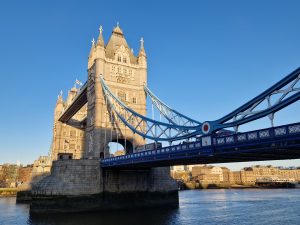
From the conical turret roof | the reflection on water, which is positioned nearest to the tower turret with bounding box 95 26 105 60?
the conical turret roof

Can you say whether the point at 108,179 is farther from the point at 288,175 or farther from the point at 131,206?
the point at 288,175

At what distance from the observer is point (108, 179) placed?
3850cm

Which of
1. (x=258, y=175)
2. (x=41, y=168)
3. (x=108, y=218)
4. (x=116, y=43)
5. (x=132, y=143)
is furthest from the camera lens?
(x=258, y=175)

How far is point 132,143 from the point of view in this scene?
4616 cm

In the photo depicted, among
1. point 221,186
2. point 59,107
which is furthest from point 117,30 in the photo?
point 221,186

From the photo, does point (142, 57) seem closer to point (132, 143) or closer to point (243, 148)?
point (132, 143)

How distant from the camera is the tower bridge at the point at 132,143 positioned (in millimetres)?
19266

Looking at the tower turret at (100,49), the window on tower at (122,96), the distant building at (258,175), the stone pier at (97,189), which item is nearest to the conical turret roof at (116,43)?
the tower turret at (100,49)

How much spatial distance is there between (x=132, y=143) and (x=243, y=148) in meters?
27.6

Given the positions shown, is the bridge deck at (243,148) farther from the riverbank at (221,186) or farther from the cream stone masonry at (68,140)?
the riverbank at (221,186)

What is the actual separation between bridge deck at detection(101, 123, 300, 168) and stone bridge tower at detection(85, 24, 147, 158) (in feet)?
46.8

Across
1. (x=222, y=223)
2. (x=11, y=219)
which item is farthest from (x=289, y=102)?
(x=11, y=219)

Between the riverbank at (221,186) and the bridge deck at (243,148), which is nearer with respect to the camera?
the bridge deck at (243,148)

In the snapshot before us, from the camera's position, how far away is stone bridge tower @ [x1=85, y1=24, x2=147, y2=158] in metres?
44.5
